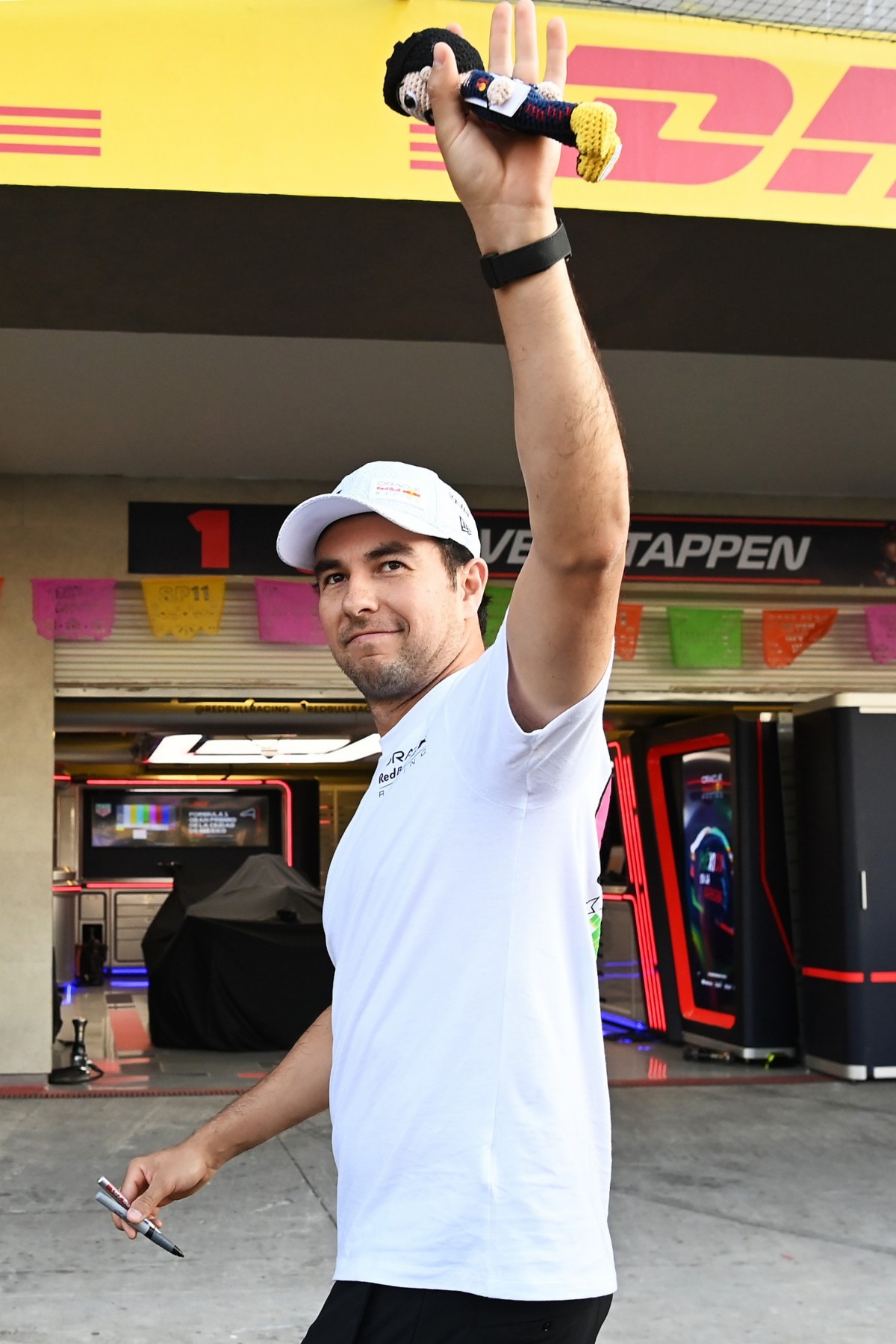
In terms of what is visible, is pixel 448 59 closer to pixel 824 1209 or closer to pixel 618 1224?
pixel 618 1224

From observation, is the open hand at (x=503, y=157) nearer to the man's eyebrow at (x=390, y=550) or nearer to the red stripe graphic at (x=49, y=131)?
the man's eyebrow at (x=390, y=550)

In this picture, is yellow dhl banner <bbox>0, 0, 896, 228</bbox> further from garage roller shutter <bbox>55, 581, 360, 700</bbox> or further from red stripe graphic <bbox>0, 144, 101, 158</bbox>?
garage roller shutter <bbox>55, 581, 360, 700</bbox>

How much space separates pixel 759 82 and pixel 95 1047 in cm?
784

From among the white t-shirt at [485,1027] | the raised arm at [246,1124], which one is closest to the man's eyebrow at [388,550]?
the white t-shirt at [485,1027]

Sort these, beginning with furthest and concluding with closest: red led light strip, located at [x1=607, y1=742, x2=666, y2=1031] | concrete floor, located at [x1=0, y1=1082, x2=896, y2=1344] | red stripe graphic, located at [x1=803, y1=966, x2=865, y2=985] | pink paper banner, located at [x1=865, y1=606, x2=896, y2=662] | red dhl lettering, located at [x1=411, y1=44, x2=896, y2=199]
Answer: red led light strip, located at [x1=607, y1=742, x2=666, y2=1031] → pink paper banner, located at [x1=865, y1=606, x2=896, y2=662] → red stripe graphic, located at [x1=803, y1=966, x2=865, y2=985] → red dhl lettering, located at [x1=411, y1=44, x2=896, y2=199] → concrete floor, located at [x1=0, y1=1082, x2=896, y2=1344]

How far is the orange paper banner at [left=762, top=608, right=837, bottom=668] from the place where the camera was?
335 inches

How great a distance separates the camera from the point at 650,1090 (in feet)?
23.8

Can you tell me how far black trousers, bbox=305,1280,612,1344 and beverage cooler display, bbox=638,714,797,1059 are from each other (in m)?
7.14

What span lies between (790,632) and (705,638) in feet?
1.95

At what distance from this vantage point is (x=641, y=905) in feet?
31.3

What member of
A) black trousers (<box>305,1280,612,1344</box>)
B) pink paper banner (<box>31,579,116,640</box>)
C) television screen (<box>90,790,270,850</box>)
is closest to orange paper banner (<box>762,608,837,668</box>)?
pink paper banner (<box>31,579,116,640</box>)

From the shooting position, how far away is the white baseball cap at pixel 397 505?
1.51m

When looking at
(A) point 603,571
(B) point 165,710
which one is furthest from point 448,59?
(B) point 165,710

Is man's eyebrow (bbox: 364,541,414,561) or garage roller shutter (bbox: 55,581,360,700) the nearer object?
man's eyebrow (bbox: 364,541,414,561)
